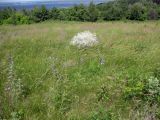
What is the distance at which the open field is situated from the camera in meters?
4.16

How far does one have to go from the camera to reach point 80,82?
518 centimetres

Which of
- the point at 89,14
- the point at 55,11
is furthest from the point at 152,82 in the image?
the point at 55,11

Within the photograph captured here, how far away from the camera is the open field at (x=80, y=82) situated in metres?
4.16

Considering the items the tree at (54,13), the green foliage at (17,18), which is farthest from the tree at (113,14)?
the green foliage at (17,18)

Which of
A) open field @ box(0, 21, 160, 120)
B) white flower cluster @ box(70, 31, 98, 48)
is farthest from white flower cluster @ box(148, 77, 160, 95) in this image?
white flower cluster @ box(70, 31, 98, 48)

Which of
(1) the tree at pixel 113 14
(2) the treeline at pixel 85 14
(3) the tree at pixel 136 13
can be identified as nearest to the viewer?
(2) the treeline at pixel 85 14

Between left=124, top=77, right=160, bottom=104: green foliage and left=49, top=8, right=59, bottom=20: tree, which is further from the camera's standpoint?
left=49, top=8, right=59, bottom=20: tree

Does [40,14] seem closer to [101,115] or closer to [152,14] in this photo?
[152,14]

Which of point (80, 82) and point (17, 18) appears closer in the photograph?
point (80, 82)

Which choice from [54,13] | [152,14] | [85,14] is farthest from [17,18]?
[152,14]

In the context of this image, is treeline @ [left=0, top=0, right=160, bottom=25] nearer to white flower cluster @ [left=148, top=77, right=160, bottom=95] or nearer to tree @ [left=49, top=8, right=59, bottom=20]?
tree @ [left=49, top=8, right=59, bottom=20]

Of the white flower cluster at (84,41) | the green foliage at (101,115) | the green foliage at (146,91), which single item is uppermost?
the white flower cluster at (84,41)

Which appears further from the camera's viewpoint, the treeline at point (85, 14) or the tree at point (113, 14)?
the tree at point (113, 14)

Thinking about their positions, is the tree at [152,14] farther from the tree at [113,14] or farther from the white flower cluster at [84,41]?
the white flower cluster at [84,41]
